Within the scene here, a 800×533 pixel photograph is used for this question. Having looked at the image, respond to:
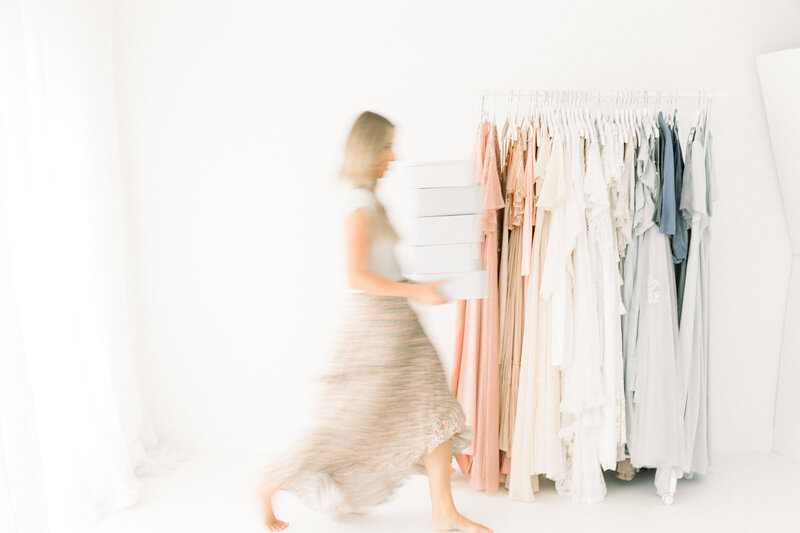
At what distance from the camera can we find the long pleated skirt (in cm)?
220

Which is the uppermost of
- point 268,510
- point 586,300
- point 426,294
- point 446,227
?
point 446,227

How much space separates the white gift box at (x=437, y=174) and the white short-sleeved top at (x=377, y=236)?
0.14 metres

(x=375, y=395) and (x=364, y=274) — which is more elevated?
(x=364, y=274)

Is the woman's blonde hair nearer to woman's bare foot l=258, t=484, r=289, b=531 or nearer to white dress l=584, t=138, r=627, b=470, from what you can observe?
white dress l=584, t=138, r=627, b=470

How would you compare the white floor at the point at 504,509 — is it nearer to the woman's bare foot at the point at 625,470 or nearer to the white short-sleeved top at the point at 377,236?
the woman's bare foot at the point at 625,470

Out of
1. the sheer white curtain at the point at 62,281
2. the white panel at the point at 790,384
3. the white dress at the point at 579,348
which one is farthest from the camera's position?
the white panel at the point at 790,384

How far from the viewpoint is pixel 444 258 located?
2.19 m

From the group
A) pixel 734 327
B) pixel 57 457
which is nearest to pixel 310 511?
pixel 57 457

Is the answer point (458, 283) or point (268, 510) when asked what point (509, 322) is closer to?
point (458, 283)

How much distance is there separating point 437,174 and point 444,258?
285 mm

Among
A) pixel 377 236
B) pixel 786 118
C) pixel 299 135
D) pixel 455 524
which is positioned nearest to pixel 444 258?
pixel 377 236

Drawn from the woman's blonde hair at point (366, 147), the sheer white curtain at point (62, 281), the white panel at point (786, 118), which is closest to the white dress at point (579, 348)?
the woman's blonde hair at point (366, 147)

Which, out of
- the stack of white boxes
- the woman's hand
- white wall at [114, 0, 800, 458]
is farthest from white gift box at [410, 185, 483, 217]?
white wall at [114, 0, 800, 458]

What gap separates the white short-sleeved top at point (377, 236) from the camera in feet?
7.03
